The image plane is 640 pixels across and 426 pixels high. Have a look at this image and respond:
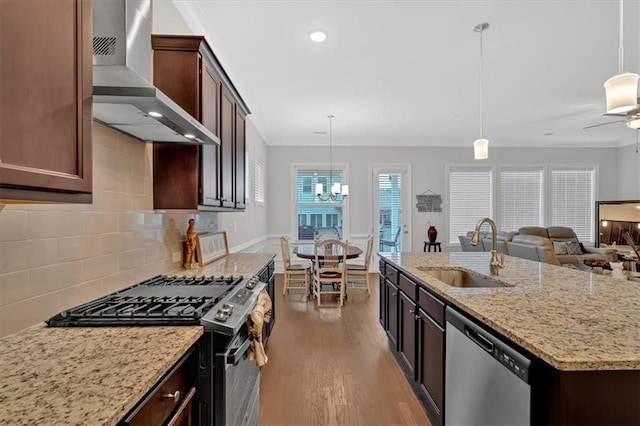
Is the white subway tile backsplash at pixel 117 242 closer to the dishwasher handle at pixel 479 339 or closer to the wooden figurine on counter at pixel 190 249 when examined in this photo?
the wooden figurine on counter at pixel 190 249

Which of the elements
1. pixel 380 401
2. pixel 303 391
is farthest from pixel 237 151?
pixel 380 401

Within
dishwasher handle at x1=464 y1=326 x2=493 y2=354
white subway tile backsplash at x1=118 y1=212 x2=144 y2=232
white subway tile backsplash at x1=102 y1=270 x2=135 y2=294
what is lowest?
dishwasher handle at x1=464 y1=326 x2=493 y2=354

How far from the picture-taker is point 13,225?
1106mm

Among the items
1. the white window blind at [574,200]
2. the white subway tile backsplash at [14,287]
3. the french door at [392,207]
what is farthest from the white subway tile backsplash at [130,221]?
the white window blind at [574,200]

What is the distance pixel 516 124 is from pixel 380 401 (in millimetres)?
5561

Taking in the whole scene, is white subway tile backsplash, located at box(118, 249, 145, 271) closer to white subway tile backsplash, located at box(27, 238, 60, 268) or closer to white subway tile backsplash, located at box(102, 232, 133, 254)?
white subway tile backsplash, located at box(102, 232, 133, 254)

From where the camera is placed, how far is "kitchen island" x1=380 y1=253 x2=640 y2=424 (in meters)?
0.96

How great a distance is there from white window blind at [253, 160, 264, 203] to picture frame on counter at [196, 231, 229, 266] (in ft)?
7.66

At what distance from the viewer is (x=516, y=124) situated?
5.87m

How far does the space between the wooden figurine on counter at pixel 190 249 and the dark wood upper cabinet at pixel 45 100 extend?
1653mm

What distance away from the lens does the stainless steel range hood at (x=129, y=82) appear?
1.18 m

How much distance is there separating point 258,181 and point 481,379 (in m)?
5.11

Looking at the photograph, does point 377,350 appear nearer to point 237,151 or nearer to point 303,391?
point 303,391

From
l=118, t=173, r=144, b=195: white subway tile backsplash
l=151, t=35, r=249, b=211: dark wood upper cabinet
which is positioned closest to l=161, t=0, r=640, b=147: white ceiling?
l=151, t=35, r=249, b=211: dark wood upper cabinet
